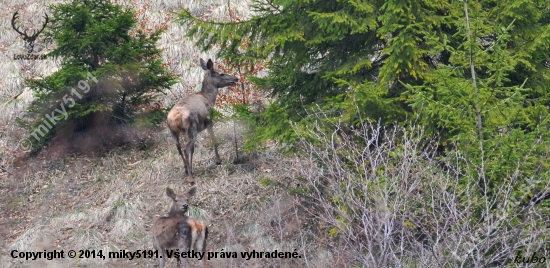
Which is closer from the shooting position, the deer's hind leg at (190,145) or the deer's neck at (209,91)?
the deer's hind leg at (190,145)

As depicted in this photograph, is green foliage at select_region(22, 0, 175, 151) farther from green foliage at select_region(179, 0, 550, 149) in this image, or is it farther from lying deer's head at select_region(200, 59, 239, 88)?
green foliage at select_region(179, 0, 550, 149)

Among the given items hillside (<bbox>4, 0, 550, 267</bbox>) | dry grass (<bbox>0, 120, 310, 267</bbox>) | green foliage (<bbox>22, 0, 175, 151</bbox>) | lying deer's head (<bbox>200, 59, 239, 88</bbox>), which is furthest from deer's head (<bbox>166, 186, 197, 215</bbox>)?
green foliage (<bbox>22, 0, 175, 151</bbox>)

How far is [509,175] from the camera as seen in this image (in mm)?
6973

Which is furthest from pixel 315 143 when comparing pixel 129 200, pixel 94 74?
pixel 94 74

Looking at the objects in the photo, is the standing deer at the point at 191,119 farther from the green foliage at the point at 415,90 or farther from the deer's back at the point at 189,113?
the green foliage at the point at 415,90

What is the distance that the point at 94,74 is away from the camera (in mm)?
14055

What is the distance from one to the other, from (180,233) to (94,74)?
17.6 ft

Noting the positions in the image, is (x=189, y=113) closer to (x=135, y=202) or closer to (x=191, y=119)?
(x=191, y=119)

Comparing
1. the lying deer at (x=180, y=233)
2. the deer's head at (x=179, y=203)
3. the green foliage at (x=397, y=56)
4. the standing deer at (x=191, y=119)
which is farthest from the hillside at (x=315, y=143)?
the deer's head at (x=179, y=203)

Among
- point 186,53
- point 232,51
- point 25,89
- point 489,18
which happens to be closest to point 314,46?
point 232,51

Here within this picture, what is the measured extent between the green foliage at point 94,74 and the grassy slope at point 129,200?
31.6 inches

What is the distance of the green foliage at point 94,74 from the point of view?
46.6ft

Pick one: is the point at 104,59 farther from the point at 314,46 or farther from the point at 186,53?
the point at 314,46

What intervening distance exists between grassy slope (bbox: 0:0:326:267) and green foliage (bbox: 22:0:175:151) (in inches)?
31.6
